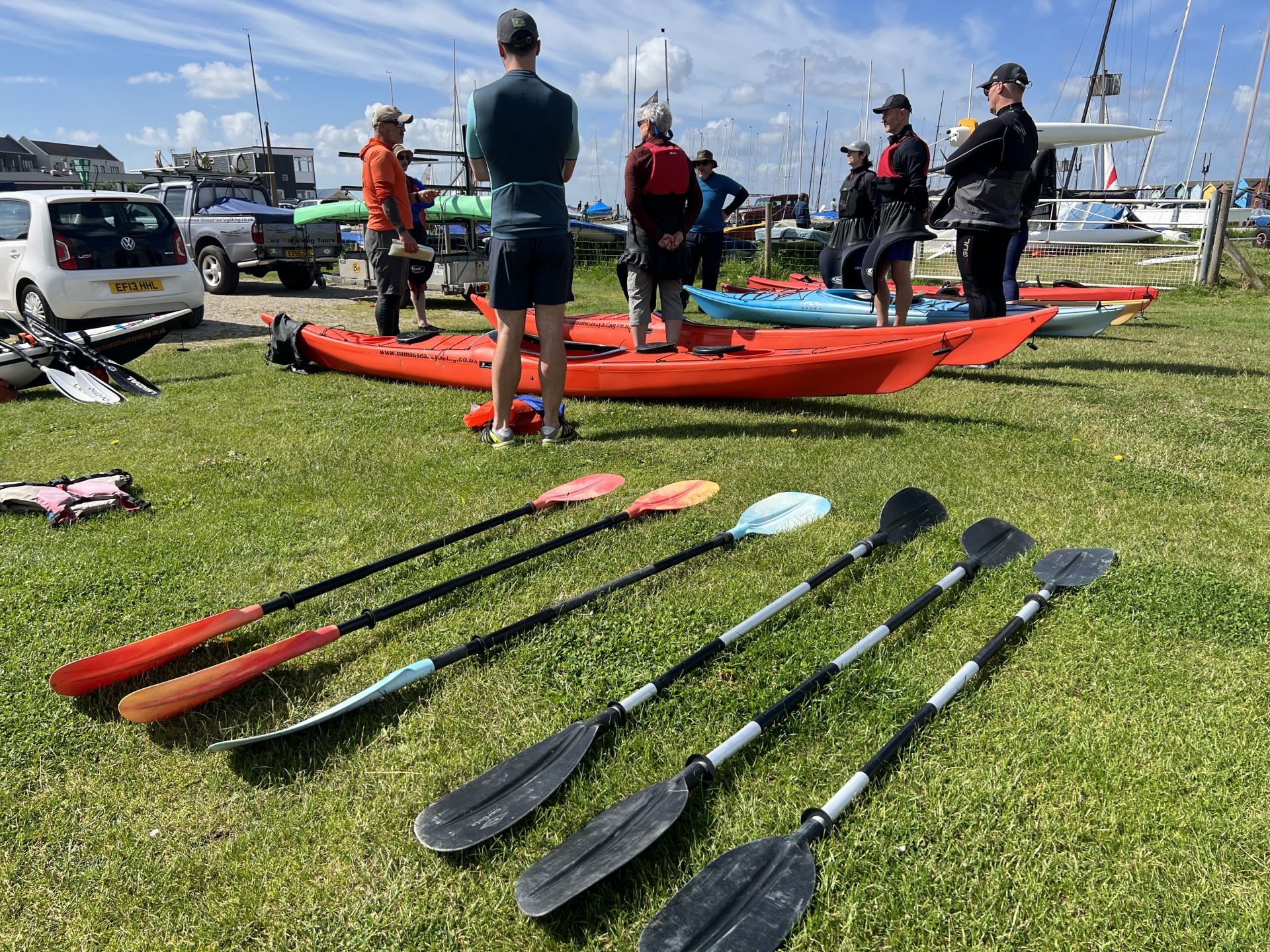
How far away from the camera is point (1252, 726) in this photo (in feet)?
7.14

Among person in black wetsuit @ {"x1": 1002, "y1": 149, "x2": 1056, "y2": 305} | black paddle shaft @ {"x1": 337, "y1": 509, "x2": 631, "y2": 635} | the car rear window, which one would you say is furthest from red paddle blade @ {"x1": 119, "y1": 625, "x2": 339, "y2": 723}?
the car rear window

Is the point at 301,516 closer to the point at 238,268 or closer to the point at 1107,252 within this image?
the point at 238,268

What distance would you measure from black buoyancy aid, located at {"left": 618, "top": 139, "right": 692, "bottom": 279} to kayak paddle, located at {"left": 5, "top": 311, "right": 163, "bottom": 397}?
407 cm

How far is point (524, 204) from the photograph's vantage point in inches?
178

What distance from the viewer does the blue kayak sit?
8547 millimetres

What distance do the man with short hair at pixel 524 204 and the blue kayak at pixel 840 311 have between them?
3.37 m

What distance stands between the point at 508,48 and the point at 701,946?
14.4 feet

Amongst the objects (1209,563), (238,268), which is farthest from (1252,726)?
(238,268)

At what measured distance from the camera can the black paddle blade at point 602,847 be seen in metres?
1.65

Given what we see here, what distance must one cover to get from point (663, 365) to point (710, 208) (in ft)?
15.7

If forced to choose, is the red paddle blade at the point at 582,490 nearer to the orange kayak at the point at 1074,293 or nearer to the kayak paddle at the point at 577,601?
the kayak paddle at the point at 577,601

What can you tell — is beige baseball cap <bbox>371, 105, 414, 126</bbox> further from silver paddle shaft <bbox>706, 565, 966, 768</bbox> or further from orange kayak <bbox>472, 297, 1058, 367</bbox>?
silver paddle shaft <bbox>706, 565, 966, 768</bbox>

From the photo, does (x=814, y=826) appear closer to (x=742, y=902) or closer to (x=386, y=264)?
(x=742, y=902)

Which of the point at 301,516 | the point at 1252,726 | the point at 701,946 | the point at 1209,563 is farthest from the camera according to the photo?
the point at 301,516
